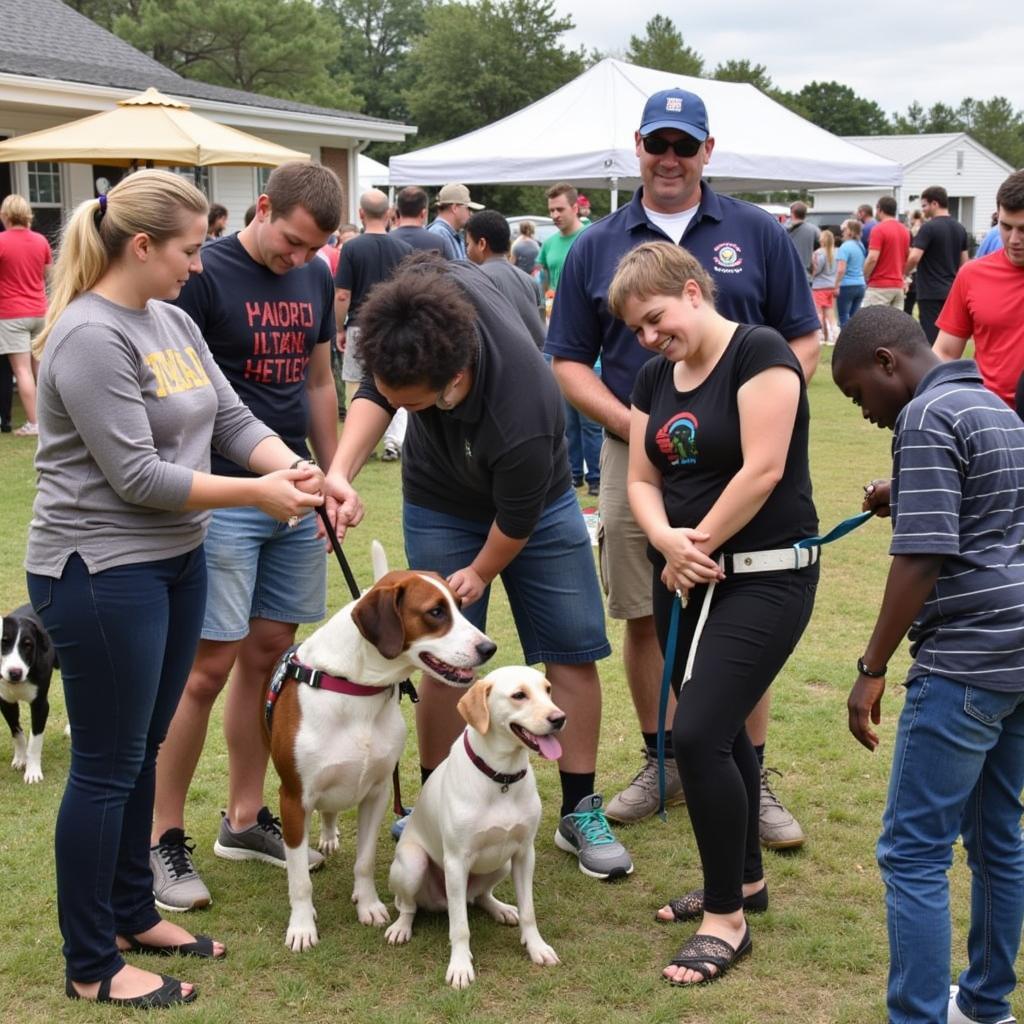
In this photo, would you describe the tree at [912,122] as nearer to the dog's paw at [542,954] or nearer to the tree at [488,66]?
the tree at [488,66]

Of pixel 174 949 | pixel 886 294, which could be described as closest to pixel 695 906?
pixel 174 949

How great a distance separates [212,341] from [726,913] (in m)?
2.46

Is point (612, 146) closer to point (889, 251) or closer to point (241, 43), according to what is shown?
point (889, 251)

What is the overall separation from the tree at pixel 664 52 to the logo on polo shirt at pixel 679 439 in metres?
70.1

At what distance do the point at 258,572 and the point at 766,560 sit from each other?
5.79ft

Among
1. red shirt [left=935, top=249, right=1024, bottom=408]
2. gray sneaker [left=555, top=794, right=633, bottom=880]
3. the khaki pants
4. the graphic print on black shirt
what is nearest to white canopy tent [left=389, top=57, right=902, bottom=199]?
the khaki pants

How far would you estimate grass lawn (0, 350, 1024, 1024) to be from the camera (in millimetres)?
3414

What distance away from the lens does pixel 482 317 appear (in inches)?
144

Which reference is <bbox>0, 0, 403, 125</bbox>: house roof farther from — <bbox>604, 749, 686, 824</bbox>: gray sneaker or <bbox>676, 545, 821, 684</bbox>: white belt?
<bbox>676, 545, 821, 684</bbox>: white belt

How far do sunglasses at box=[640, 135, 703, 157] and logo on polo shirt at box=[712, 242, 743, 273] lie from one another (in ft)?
1.20

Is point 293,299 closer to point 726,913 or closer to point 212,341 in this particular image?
point 212,341

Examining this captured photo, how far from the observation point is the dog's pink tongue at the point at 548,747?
347 cm

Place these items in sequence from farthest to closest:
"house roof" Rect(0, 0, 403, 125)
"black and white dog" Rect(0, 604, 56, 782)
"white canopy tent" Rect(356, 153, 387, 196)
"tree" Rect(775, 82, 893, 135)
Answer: "tree" Rect(775, 82, 893, 135) → "white canopy tent" Rect(356, 153, 387, 196) → "house roof" Rect(0, 0, 403, 125) → "black and white dog" Rect(0, 604, 56, 782)

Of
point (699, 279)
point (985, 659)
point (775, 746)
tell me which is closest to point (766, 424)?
point (699, 279)
